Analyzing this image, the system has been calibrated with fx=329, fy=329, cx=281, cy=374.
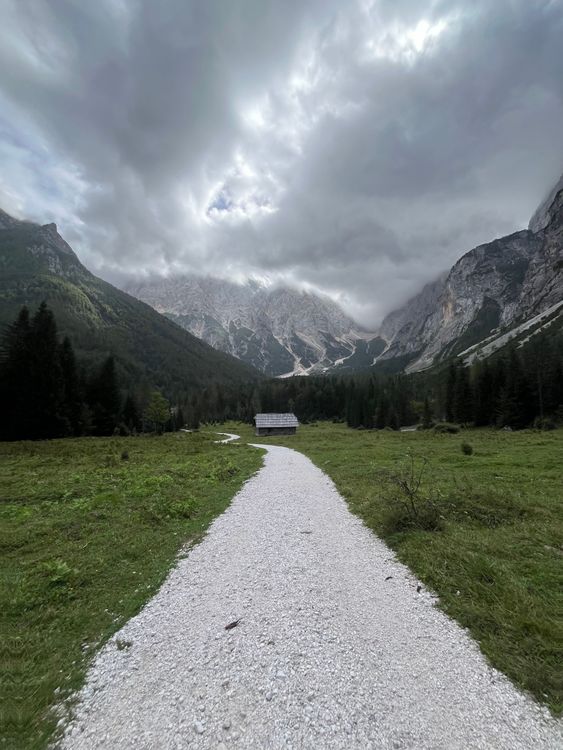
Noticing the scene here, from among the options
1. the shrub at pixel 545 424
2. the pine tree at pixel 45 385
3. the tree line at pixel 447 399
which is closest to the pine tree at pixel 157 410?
the pine tree at pixel 45 385

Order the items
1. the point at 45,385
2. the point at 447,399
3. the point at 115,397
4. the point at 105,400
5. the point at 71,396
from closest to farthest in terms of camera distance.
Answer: the point at 45,385 → the point at 71,396 → the point at 105,400 → the point at 115,397 → the point at 447,399

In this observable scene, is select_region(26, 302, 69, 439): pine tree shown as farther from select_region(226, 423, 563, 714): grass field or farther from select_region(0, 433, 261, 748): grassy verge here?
select_region(226, 423, 563, 714): grass field

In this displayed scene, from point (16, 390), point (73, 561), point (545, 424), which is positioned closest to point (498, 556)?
point (73, 561)

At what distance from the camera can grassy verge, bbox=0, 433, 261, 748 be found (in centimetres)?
514

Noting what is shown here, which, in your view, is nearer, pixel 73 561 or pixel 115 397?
pixel 73 561

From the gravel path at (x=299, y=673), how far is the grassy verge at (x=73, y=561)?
25.7 inches

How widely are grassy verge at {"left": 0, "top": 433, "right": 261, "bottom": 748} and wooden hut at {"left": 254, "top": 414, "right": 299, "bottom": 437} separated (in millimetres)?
68253

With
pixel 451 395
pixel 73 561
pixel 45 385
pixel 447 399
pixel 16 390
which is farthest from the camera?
pixel 447 399

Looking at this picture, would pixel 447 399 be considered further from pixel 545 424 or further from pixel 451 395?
pixel 545 424

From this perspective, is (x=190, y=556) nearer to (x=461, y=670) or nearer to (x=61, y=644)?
(x=61, y=644)

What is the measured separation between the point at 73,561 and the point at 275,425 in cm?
8199

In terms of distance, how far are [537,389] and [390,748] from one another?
283ft

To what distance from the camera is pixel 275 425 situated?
90938 millimetres

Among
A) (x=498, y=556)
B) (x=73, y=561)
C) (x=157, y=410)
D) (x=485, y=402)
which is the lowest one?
(x=73, y=561)
